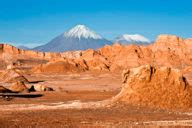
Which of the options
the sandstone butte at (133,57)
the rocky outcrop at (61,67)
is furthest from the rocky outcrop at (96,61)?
the rocky outcrop at (61,67)

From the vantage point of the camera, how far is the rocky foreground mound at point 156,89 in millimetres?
31016

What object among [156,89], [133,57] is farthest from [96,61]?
[156,89]

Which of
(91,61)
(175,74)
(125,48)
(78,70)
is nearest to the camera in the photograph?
(175,74)

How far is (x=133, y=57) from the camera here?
136 meters

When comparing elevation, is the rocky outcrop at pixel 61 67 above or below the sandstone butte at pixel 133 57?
below

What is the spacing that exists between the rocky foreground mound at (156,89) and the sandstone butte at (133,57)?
280 feet

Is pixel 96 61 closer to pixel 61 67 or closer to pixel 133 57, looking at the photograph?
pixel 133 57

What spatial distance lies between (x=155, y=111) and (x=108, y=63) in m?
105

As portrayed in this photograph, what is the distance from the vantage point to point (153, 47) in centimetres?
14725

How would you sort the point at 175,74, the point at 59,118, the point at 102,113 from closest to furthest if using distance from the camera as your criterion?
the point at 59,118 → the point at 102,113 → the point at 175,74

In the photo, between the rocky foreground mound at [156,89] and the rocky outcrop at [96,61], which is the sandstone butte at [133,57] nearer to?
the rocky outcrop at [96,61]

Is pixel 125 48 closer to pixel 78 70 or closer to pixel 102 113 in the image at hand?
pixel 78 70

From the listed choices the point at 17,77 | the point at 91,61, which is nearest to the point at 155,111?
the point at 17,77

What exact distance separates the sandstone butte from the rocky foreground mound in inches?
3358
